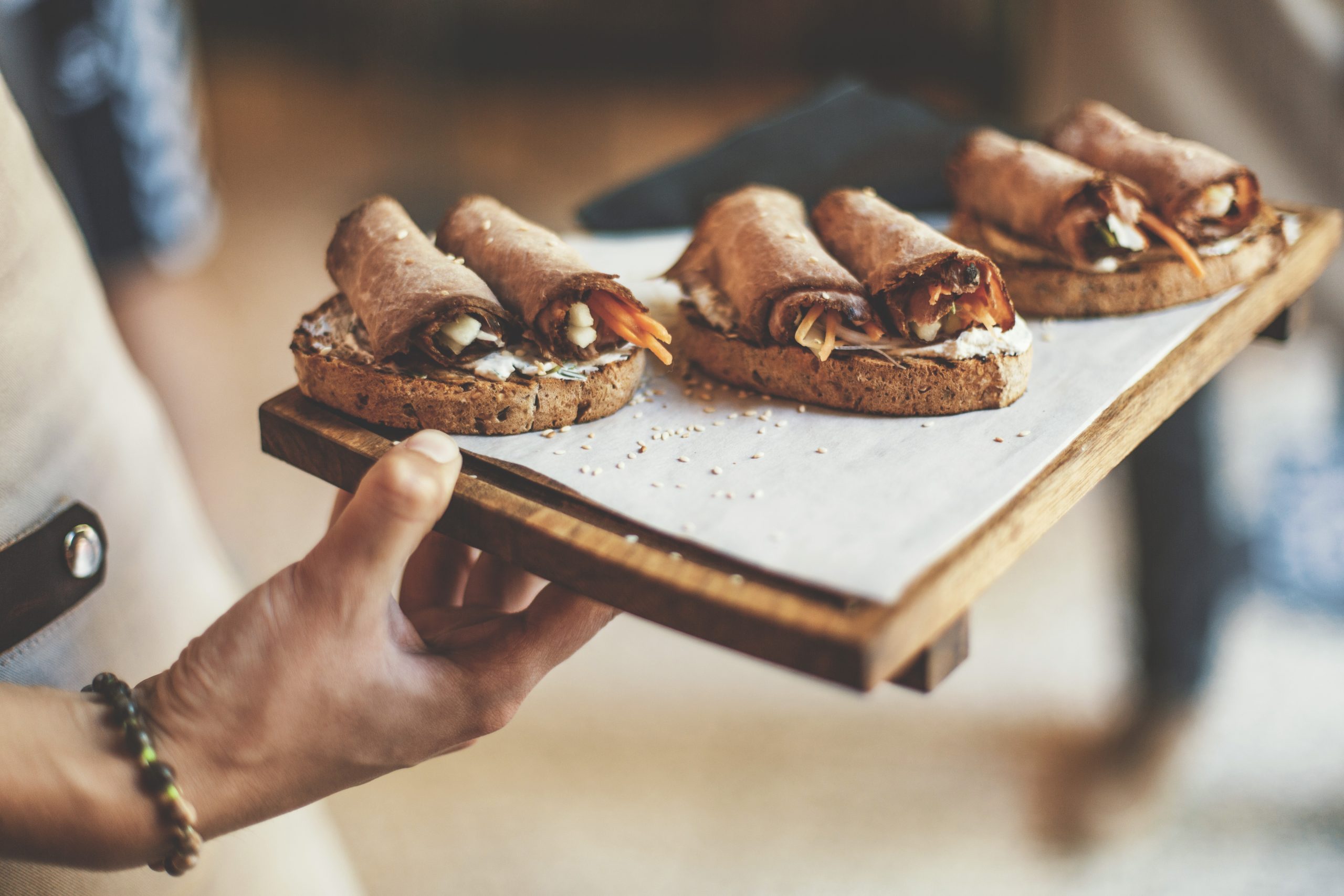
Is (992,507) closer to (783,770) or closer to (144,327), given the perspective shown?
(783,770)

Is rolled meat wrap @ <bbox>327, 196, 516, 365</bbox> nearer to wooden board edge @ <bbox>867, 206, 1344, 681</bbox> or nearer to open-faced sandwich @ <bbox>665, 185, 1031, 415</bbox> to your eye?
open-faced sandwich @ <bbox>665, 185, 1031, 415</bbox>

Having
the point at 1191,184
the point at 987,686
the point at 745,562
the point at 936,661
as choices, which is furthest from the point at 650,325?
the point at 987,686

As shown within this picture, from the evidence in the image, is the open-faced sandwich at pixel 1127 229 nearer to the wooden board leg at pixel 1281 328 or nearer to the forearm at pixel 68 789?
the wooden board leg at pixel 1281 328

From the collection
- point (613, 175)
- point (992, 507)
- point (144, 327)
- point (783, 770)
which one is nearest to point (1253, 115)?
point (783, 770)

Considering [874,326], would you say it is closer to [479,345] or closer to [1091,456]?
[1091,456]

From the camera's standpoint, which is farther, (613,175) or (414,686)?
(613,175)

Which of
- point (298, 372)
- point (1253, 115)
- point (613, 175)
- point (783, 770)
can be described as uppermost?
point (298, 372)
